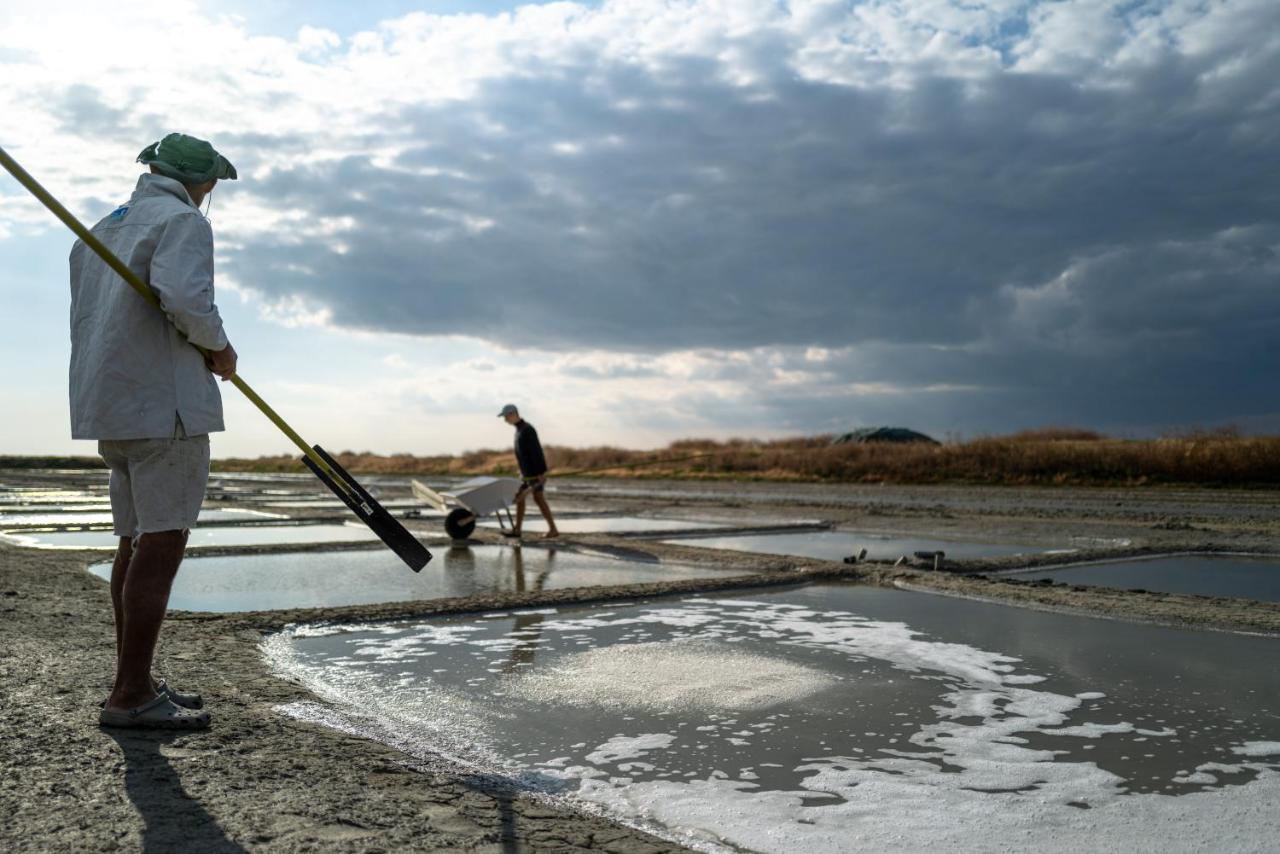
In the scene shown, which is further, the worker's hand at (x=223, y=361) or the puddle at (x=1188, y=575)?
the puddle at (x=1188, y=575)

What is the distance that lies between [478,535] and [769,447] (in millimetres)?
26852

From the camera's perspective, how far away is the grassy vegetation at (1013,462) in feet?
81.3

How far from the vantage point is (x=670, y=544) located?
1171cm

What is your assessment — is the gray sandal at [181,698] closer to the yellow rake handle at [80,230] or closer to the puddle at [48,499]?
the yellow rake handle at [80,230]

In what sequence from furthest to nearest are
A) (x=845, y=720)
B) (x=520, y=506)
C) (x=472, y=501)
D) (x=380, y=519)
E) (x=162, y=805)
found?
(x=520, y=506) → (x=472, y=501) → (x=380, y=519) → (x=845, y=720) → (x=162, y=805)

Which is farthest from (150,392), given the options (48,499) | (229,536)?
(48,499)

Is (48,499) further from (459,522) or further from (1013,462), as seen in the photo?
(1013,462)

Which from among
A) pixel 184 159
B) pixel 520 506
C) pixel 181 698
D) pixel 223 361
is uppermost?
pixel 184 159

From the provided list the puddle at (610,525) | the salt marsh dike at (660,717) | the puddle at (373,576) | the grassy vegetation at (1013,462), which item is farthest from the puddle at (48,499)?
the salt marsh dike at (660,717)

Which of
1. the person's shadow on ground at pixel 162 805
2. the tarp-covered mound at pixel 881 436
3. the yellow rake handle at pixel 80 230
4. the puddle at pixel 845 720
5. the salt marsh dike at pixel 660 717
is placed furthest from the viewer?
the tarp-covered mound at pixel 881 436

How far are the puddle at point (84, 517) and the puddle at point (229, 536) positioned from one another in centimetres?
114

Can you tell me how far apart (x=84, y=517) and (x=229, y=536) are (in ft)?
13.0

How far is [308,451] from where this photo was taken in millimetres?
4641

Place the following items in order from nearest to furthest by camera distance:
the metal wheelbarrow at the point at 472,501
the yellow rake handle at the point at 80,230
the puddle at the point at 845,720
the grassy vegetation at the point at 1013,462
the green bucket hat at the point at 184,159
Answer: the puddle at the point at 845,720, the yellow rake handle at the point at 80,230, the green bucket hat at the point at 184,159, the metal wheelbarrow at the point at 472,501, the grassy vegetation at the point at 1013,462
